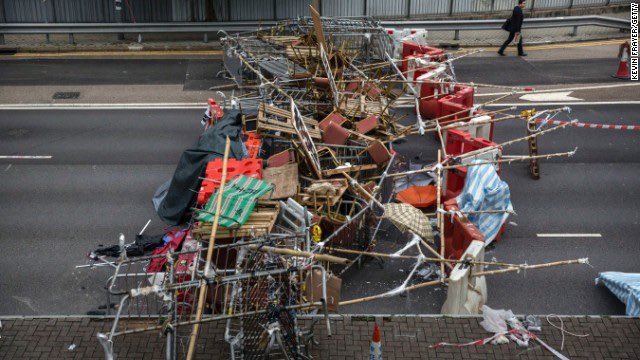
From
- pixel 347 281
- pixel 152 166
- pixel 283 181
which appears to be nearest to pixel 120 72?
pixel 152 166

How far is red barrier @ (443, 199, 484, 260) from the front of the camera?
11070mm

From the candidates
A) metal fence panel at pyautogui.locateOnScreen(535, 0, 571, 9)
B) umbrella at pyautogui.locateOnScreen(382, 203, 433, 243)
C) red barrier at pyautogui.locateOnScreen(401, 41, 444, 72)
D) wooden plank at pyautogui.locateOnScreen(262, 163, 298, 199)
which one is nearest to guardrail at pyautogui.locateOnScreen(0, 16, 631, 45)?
metal fence panel at pyautogui.locateOnScreen(535, 0, 571, 9)

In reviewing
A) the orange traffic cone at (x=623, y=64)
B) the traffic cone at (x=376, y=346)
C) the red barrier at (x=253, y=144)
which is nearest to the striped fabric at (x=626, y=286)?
the traffic cone at (x=376, y=346)

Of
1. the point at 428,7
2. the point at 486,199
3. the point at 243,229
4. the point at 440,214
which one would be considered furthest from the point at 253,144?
the point at 428,7

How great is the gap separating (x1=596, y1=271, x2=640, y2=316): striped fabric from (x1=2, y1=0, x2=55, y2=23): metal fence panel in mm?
20202

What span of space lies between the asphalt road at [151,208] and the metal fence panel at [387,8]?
6092mm

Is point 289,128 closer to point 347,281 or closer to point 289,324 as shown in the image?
point 347,281

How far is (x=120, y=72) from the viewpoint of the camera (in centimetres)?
2202

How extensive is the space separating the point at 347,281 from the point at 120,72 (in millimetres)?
13400

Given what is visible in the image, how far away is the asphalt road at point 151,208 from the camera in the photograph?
11.2m

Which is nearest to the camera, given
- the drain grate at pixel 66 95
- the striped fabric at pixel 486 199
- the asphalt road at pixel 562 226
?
the asphalt road at pixel 562 226

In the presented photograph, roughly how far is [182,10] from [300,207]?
15733 mm

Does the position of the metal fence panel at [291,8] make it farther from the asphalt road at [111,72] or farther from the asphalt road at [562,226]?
the asphalt road at [562,226]

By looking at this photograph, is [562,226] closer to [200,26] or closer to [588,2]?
[200,26]
